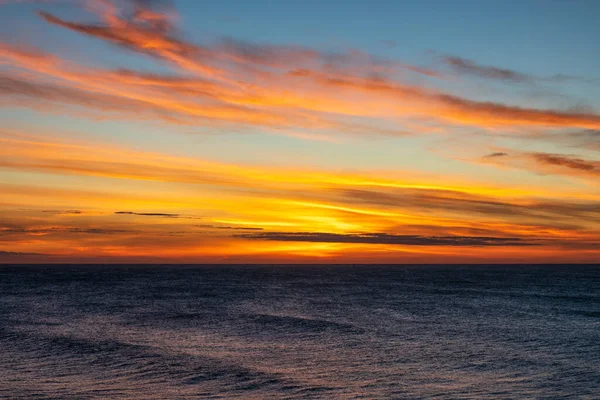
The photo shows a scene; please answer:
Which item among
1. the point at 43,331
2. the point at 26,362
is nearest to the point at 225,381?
the point at 26,362

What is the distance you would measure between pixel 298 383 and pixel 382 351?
1109 cm

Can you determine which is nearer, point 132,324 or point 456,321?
point 132,324

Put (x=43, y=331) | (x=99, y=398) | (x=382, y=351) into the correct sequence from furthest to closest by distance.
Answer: (x=43, y=331)
(x=382, y=351)
(x=99, y=398)

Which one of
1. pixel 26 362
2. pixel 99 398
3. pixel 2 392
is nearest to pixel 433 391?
pixel 99 398

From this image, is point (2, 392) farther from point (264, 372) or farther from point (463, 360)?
point (463, 360)

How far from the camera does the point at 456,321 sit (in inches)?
2239

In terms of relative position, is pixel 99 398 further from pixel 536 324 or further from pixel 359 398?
pixel 536 324

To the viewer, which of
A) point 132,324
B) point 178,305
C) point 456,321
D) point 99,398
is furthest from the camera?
point 178,305

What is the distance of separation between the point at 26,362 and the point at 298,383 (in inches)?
589

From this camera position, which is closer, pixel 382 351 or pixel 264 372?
pixel 264 372

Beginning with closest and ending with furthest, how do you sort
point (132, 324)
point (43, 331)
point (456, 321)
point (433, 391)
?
1. point (433, 391)
2. point (43, 331)
3. point (132, 324)
4. point (456, 321)

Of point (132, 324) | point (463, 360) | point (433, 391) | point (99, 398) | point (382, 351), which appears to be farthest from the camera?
point (132, 324)

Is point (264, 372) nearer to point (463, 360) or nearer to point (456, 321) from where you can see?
point (463, 360)

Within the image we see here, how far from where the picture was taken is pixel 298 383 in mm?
27891
